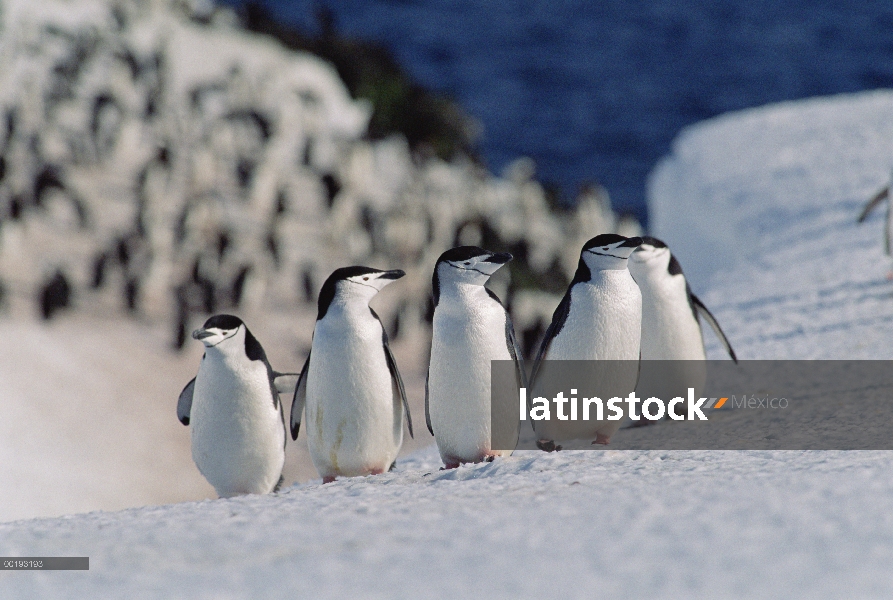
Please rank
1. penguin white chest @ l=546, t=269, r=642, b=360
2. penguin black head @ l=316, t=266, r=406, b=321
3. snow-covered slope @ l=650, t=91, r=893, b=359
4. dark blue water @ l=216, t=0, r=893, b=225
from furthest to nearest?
dark blue water @ l=216, t=0, r=893, b=225
snow-covered slope @ l=650, t=91, r=893, b=359
penguin white chest @ l=546, t=269, r=642, b=360
penguin black head @ l=316, t=266, r=406, b=321

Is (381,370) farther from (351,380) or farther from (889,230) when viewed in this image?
(889,230)

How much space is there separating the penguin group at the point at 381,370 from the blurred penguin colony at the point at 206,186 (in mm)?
4629

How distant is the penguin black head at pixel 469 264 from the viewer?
3262mm

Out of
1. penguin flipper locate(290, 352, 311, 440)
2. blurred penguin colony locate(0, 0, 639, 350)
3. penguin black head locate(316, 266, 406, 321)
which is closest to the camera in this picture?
penguin black head locate(316, 266, 406, 321)

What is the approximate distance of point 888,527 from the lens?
2168 millimetres

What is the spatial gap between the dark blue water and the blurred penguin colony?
10.2 m

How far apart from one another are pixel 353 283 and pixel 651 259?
138 cm

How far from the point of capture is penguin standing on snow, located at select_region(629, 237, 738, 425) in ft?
13.7

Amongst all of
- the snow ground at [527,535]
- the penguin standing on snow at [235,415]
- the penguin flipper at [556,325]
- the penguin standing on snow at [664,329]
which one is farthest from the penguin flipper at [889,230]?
the penguin standing on snow at [235,415]

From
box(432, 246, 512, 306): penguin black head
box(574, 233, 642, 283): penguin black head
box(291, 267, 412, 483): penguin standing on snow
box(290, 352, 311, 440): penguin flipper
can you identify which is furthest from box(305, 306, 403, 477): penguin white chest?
box(574, 233, 642, 283): penguin black head

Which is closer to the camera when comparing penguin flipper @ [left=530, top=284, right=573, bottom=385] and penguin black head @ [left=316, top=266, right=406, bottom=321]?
penguin black head @ [left=316, top=266, right=406, bottom=321]

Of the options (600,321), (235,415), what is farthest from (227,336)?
(600,321)

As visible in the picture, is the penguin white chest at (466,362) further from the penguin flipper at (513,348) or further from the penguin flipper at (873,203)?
the penguin flipper at (873,203)

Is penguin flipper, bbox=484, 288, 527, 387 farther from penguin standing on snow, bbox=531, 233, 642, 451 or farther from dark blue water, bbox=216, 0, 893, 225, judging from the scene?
dark blue water, bbox=216, 0, 893, 225
